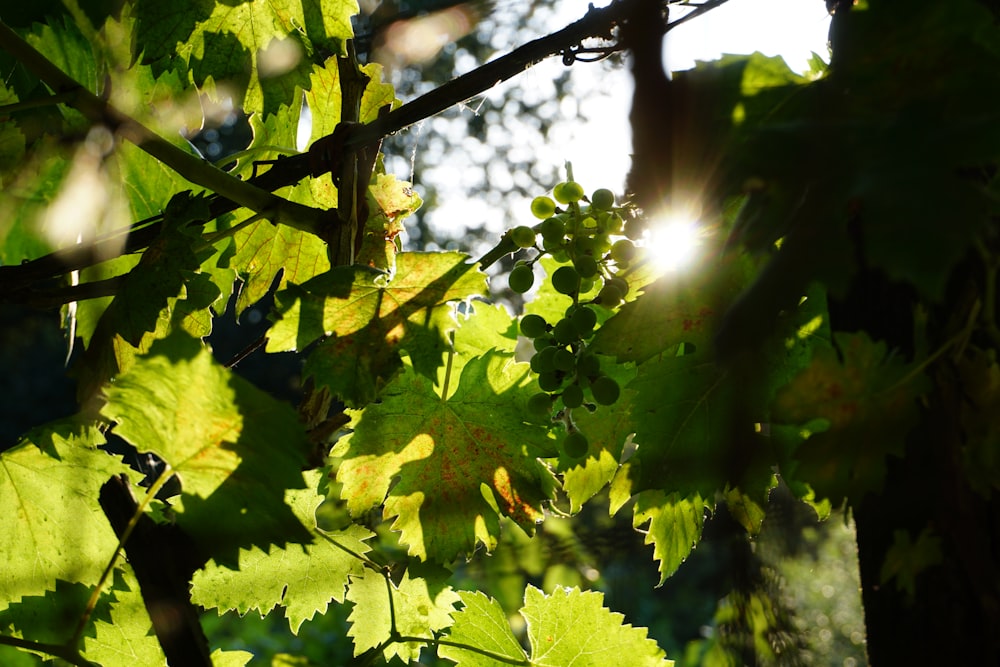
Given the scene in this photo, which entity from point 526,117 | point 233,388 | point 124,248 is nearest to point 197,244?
point 124,248

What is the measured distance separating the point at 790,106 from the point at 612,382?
0.29 metres

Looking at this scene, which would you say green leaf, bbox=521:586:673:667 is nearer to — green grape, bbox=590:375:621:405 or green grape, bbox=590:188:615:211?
green grape, bbox=590:375:621:405

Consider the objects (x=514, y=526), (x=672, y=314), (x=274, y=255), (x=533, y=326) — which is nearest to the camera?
(x=672, y=314)

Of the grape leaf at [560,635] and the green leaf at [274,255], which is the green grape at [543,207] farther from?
→ the grape leaf at [560,635]

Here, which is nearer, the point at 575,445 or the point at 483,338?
the point at 575,445

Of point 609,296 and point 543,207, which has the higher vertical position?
point 543,207

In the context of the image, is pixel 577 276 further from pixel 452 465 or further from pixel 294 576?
pixel 294 576

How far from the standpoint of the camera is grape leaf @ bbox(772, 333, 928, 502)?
42cm

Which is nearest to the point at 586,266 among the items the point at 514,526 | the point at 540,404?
the point at 540,404

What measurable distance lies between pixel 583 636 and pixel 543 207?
0.41 metres

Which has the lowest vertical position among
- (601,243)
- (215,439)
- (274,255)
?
(215,439)

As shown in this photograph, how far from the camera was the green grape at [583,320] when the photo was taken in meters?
0.70

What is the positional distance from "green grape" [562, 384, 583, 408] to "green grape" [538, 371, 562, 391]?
0.02 meters

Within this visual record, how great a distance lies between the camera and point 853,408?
0.43 m
